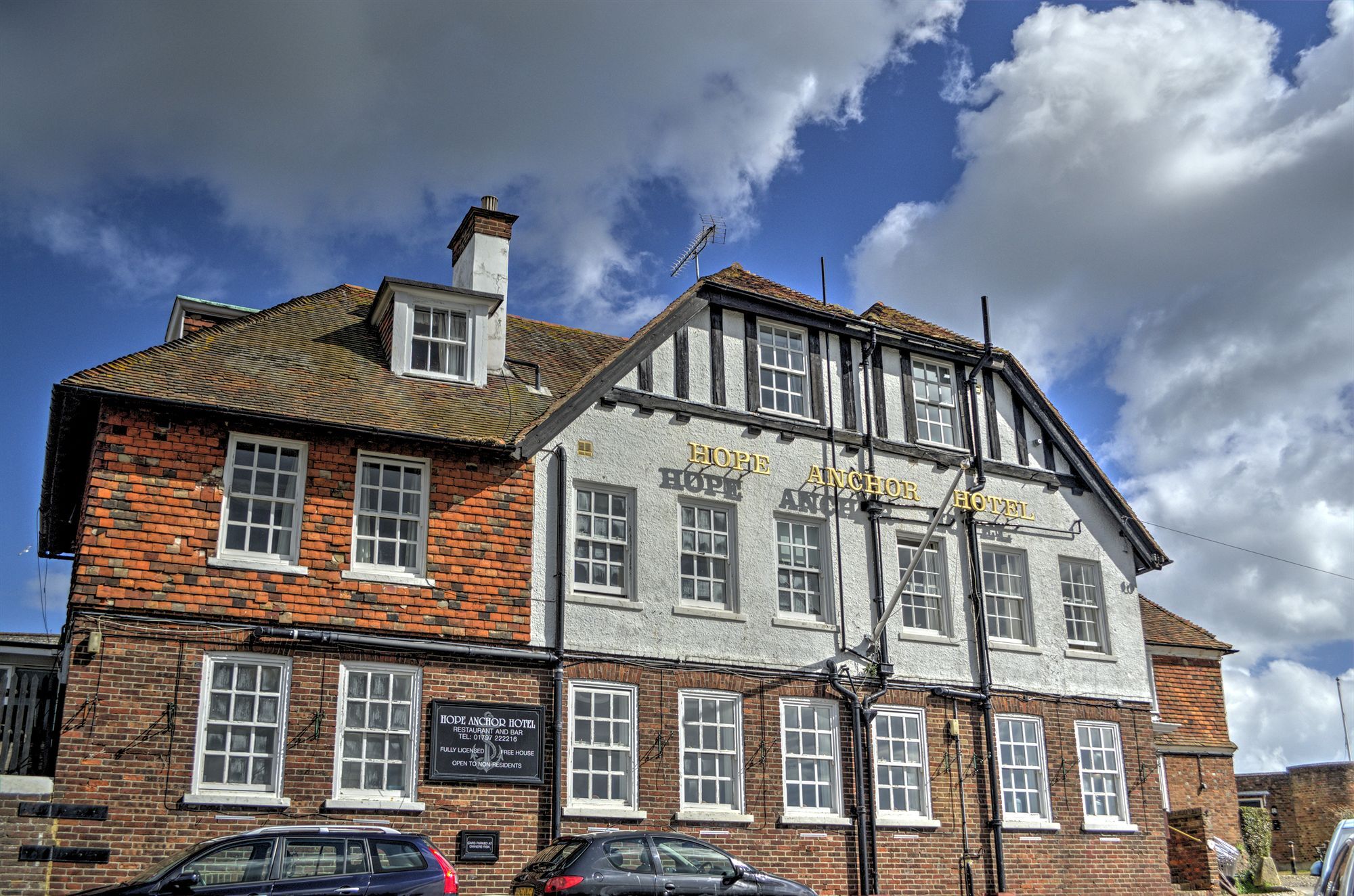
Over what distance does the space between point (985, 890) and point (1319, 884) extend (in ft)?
29.3

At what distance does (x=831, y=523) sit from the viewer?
75.6 feet

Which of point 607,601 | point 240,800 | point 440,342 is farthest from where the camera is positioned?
point 440,342

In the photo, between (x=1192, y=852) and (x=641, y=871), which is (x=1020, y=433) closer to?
(x=1192, y=852)

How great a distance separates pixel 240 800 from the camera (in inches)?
661

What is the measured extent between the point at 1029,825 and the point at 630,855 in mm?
10335

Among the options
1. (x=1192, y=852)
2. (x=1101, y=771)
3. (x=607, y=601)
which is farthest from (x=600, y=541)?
(x=1192, y=852)

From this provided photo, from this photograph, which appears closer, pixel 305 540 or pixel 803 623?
pixel 305 540

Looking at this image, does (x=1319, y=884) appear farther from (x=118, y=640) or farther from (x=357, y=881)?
(x=118, y=640)

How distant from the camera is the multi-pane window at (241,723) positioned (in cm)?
1702

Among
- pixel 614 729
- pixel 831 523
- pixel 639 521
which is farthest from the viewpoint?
pixel 831 523

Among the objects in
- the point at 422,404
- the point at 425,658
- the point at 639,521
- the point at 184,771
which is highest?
the point at 422,404

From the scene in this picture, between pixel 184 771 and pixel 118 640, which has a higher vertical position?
pixel 118 640

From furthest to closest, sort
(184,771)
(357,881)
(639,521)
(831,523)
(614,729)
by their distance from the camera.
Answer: (831,523) → (639,521) → (614,729) → (184,771) → (357,881)

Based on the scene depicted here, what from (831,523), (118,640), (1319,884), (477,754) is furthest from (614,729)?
(1319,884)
